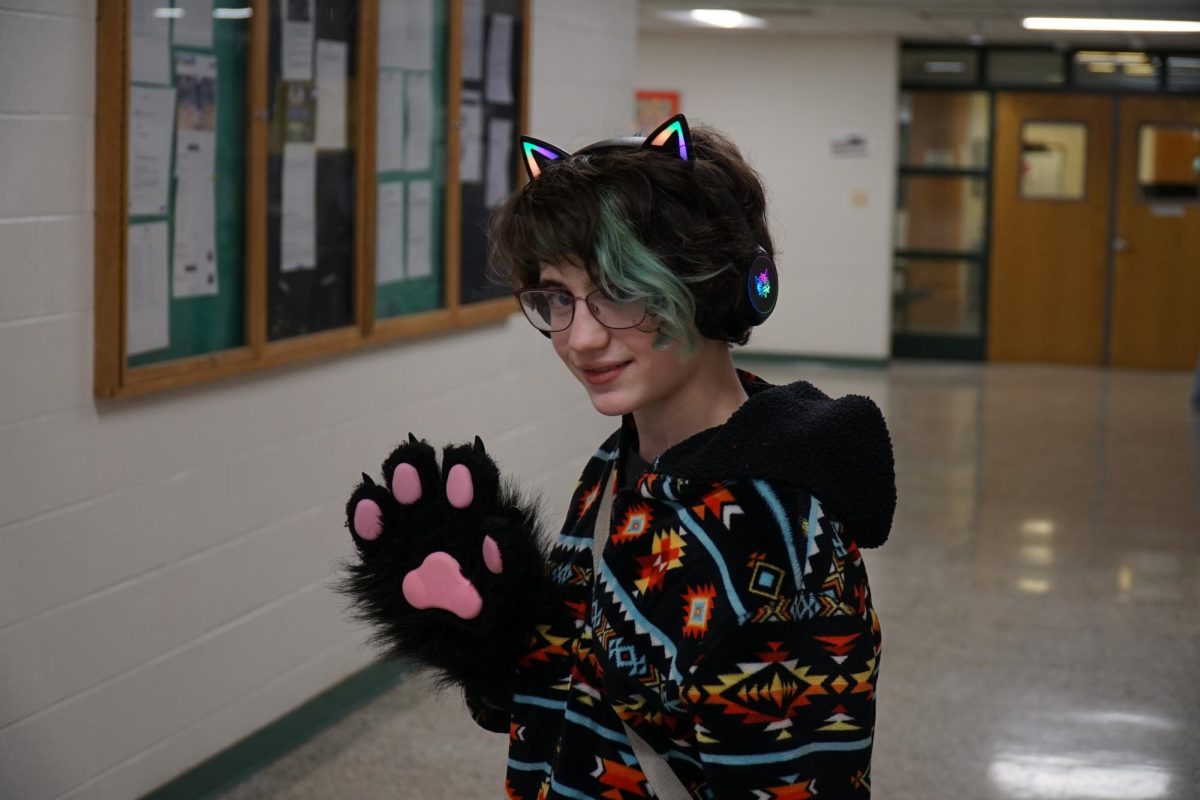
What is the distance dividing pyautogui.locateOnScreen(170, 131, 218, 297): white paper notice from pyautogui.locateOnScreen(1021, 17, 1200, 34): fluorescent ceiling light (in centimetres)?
824

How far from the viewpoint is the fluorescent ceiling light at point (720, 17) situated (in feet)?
34.7

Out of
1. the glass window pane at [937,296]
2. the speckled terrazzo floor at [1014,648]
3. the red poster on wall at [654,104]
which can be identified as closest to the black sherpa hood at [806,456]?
the speckled terrazzo floor at [1014,648]

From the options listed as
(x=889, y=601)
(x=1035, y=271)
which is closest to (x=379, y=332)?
(x=889, y=601)

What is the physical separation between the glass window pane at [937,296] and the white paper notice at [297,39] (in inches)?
393

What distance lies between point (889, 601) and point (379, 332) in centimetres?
243

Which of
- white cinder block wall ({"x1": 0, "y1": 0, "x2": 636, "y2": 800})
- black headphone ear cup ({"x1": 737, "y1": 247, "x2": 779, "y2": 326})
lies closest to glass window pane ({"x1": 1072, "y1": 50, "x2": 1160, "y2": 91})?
white cinder block wall ({"x1": 0, "y1": 0, "x2": 636, "y2": 800})

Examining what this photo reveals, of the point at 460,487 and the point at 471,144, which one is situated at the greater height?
the point at 471,144

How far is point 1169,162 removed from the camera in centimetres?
1273

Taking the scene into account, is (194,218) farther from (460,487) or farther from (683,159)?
(683,159)

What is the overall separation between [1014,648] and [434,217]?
2.39 meters

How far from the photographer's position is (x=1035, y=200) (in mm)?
12977

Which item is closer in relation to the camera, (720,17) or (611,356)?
(611,356)

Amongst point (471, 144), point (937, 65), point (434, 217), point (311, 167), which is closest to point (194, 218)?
point (311, 167)

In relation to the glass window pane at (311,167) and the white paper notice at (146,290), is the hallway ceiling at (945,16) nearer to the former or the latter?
the glass window pane at (311,167)
